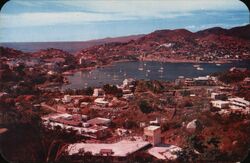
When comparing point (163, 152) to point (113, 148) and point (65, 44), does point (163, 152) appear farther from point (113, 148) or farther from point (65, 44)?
point (65, 44)

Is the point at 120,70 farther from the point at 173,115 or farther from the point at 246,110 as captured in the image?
the point at 246,110

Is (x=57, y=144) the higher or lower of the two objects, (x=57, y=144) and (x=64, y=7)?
the lower

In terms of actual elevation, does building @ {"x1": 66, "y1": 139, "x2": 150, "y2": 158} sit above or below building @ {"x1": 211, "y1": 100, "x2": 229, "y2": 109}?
below

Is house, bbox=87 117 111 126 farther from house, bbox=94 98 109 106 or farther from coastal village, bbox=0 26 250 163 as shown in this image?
house, bbox=94 98 109 106

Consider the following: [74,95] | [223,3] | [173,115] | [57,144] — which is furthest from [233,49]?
[57,144]

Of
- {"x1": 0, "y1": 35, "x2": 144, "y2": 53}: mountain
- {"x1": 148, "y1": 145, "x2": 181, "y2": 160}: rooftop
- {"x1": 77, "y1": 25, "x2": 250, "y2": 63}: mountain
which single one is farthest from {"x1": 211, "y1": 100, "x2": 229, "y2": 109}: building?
{"x1": 0, "y1": 35, "x2": 144, "y2": 53}: mountain

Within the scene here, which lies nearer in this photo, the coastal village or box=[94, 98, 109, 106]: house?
the coastal village
